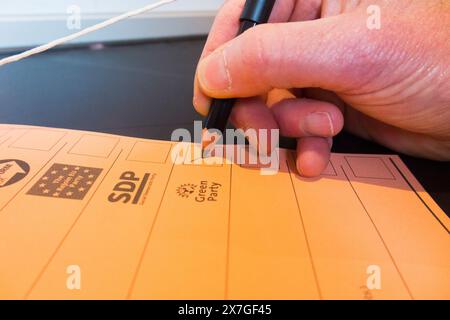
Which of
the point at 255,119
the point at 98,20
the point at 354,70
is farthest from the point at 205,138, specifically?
the point at 98,20

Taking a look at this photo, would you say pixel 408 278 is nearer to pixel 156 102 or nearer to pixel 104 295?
pixel 104 295

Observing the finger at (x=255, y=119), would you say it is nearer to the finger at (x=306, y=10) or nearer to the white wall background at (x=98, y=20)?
the finger at (x=306, y=10)

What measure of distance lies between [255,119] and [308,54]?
0.43 ft

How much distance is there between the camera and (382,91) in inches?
15.2

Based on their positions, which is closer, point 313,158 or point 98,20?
point 313,158

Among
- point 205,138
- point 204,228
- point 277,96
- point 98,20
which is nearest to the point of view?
point 204,228

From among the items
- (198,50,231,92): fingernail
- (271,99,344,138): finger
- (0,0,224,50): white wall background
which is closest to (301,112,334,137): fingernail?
(271,99,344,138): finger

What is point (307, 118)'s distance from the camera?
442 millimetres

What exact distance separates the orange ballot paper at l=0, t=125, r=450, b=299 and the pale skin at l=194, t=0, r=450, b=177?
47mm

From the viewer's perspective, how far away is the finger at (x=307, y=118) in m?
0.43

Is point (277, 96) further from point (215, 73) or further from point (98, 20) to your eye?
point (98, 20)

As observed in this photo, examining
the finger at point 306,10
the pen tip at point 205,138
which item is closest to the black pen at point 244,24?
the pen tip at point 205,138

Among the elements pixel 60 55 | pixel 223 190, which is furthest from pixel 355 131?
pixel 60 55

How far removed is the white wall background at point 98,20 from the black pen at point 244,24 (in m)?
0.44
